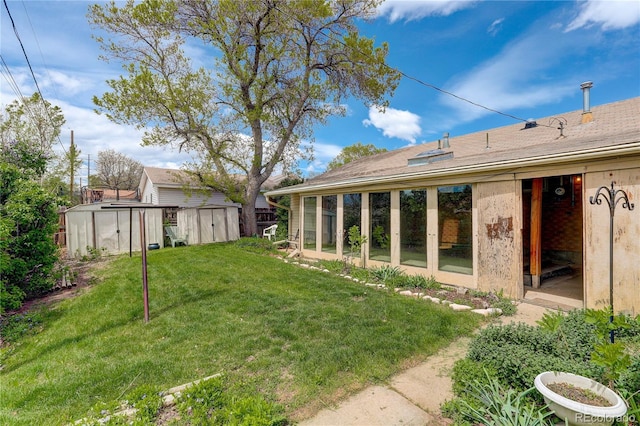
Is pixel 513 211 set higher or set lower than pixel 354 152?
lower

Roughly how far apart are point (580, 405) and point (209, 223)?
44.4ft

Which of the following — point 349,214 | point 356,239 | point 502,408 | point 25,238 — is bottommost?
point 502,408

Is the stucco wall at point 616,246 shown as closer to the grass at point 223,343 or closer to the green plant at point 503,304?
the green plant at point 503,304

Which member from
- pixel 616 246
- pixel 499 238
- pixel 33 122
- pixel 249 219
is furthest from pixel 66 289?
pixel 33 122

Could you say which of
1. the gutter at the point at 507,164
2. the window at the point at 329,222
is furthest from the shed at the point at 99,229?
the gutter at the point at 507,164

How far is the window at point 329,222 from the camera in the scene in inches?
342

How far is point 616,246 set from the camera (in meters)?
4.05

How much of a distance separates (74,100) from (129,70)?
2.37m

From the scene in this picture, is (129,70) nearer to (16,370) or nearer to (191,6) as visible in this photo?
(191,6)

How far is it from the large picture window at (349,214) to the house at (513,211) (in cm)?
4

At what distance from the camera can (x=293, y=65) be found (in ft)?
42.7

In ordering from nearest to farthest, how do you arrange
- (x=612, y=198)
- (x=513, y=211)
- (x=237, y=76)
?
(x=612, y=198) < (x=513, y=211) < (x=237, y=76)

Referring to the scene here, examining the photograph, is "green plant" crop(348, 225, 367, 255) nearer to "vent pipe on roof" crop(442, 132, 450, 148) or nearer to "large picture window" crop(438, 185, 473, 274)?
"large picture window" crop(438, 185, 473, 274)

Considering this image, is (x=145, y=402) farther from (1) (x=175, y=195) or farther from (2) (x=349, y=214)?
(1) (x=175, y=195)
